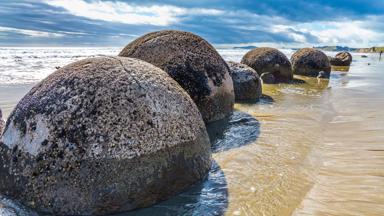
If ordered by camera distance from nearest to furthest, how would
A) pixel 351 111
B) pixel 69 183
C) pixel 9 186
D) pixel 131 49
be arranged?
pixel 69 183, pixel 9 186, pixel 131 49, pixel 351 111

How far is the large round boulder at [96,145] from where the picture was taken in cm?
394

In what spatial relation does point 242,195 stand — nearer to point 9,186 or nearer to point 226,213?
point 226,213

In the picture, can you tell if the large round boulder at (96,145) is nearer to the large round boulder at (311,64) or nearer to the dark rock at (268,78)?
the dark rock at (268,78)

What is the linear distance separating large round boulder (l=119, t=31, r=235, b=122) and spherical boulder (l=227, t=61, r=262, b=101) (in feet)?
9.84

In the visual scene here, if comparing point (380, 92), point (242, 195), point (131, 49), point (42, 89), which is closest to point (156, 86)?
point (42, 89)

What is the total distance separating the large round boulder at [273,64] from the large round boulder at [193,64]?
9824 millimetres

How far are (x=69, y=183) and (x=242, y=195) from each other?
80.2 inches

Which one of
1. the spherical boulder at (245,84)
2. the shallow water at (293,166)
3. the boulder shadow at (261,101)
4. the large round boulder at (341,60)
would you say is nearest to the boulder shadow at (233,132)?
the shallow water at (293,166)

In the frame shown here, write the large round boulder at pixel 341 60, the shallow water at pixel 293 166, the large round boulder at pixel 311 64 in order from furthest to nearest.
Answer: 1. the large round boulder at pixel 341 60
2. the large round boulder at pixel 311 64
3. the shallow water at pixel 293 166

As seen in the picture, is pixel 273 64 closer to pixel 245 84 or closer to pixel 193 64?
pixel 245 84

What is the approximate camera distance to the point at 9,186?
4.20 metres

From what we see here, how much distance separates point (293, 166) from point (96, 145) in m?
3.00

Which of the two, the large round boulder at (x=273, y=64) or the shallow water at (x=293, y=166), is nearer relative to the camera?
the shallow water at (x=293, y=166)

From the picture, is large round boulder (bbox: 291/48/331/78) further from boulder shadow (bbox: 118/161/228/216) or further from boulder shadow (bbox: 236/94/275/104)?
boulder shadow (bbox: 118/161/228/216)
